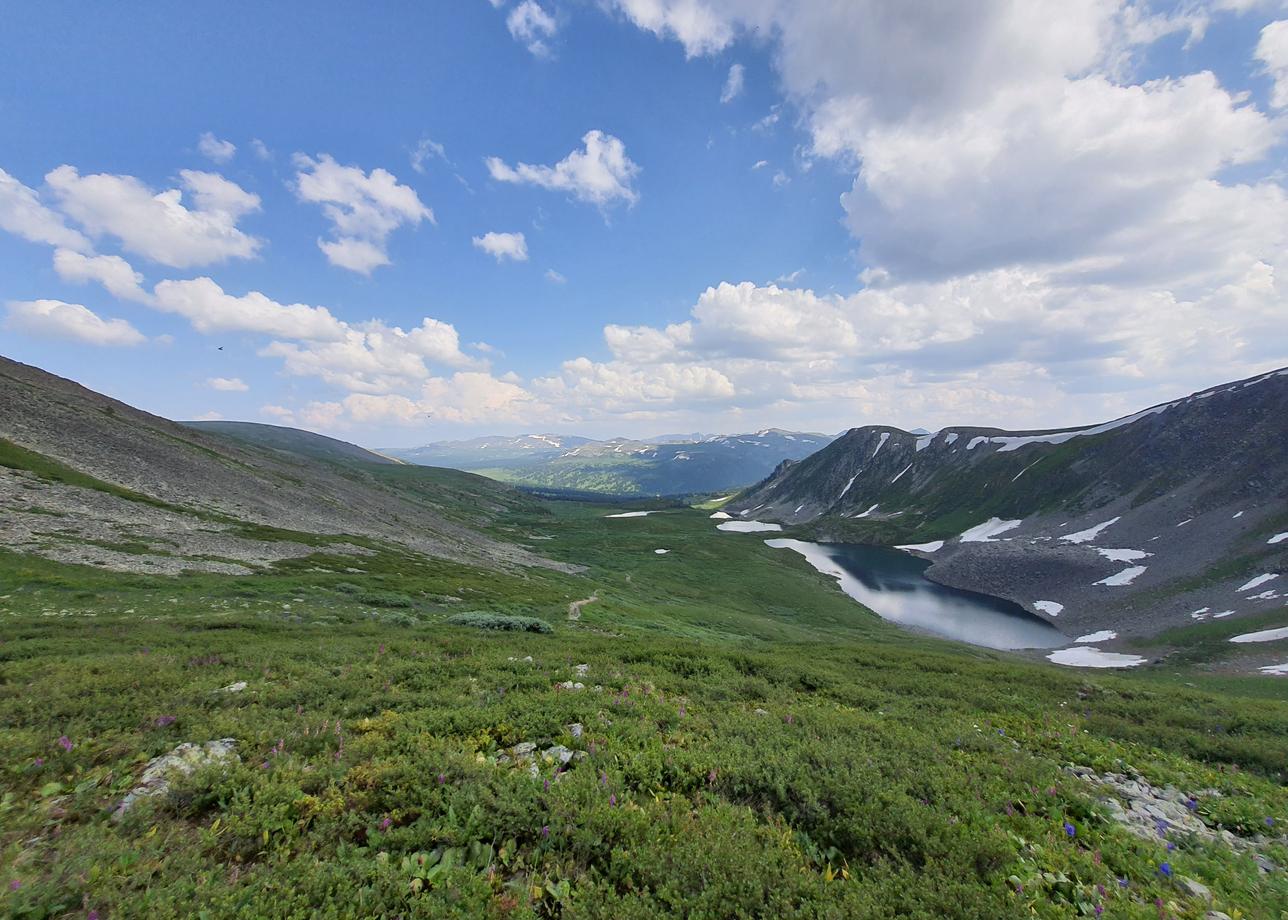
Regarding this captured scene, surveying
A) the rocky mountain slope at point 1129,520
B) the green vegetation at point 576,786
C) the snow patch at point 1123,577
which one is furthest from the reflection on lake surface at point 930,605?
the green vegetation at point 576,786

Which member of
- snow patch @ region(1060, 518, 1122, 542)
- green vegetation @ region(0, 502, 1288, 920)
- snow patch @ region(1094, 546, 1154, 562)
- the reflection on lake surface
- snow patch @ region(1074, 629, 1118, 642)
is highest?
green vegetation @ region(0, 502, 1288, 920)

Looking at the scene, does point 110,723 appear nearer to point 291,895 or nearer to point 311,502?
point 291,895

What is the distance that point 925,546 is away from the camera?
474ft

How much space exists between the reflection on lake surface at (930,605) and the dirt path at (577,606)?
184ft

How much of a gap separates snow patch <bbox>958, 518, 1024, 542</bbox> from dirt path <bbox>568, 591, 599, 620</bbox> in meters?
124

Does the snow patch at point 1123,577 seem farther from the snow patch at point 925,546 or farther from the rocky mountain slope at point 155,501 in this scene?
the rocky mountain slope at point 155,501

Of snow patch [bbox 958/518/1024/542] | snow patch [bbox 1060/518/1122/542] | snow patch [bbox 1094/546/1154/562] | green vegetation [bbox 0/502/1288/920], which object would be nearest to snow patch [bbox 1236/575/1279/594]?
snow patch [bbox 1094/546/1154/562]

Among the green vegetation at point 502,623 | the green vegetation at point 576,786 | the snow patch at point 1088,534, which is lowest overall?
the snow patch at point 1088,534

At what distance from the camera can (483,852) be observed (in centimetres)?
682

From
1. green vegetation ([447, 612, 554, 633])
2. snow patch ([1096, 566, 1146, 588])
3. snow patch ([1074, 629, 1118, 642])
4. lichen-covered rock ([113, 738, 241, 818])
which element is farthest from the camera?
snow patch ([1096, 566, 1146, 588])

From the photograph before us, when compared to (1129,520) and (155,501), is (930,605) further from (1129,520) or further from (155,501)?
(155,501)

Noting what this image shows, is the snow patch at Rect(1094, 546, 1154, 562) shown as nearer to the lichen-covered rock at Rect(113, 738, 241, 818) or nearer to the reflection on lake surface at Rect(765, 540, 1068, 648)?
the reflection on lake surface at Rect(765, 540, 1068, 648)

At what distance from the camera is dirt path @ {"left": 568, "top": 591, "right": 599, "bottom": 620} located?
3681 cm

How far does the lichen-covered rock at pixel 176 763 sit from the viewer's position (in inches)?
306
